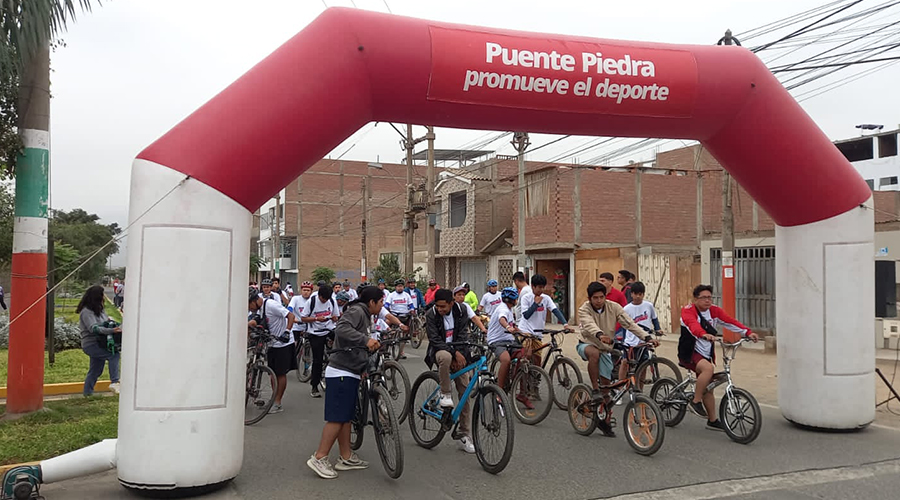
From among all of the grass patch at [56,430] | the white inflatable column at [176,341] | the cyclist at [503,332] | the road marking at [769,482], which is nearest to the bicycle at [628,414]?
the road marking at [769,482]

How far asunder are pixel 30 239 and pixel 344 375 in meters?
4.41

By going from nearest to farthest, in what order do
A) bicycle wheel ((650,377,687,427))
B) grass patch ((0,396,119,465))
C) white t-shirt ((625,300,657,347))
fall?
grass patch ((0,396,119,465))
bicycle wheel ((650,377,687,427))
white t-shirt ((625,300,657,347))

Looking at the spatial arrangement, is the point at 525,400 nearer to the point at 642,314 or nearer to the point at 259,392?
the point at 642,314

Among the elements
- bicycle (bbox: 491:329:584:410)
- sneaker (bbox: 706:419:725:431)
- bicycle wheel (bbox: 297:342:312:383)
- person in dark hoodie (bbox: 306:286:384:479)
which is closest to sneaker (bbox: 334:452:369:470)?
person in dark hoodie (bbox: 306:286:384:479)

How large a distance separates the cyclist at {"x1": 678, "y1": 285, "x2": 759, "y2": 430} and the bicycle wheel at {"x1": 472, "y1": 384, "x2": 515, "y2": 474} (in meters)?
2.48

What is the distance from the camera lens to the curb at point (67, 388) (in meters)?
10.0

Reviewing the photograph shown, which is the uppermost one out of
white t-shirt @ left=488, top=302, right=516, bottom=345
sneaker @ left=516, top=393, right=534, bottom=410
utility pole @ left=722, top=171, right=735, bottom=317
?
utility pole @ left=722, top=171, right=735, bottom=317

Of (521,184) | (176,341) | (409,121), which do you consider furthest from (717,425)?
(521,184)

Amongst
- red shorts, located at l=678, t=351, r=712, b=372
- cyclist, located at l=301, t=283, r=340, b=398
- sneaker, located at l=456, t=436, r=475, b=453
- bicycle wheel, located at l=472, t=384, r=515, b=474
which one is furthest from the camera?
cyclist, located at l=301, t=283, r=340, b=398

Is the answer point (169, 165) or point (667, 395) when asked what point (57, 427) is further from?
point (667, 395)

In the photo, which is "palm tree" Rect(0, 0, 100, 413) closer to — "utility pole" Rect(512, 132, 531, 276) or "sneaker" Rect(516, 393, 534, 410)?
"sneaker" Rect(516, 393, 534, 410)

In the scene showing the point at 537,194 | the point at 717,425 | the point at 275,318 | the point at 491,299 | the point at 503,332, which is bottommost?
the point at 717,425

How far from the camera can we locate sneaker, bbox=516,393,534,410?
27.1 ft

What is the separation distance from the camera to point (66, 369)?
12.3 m
